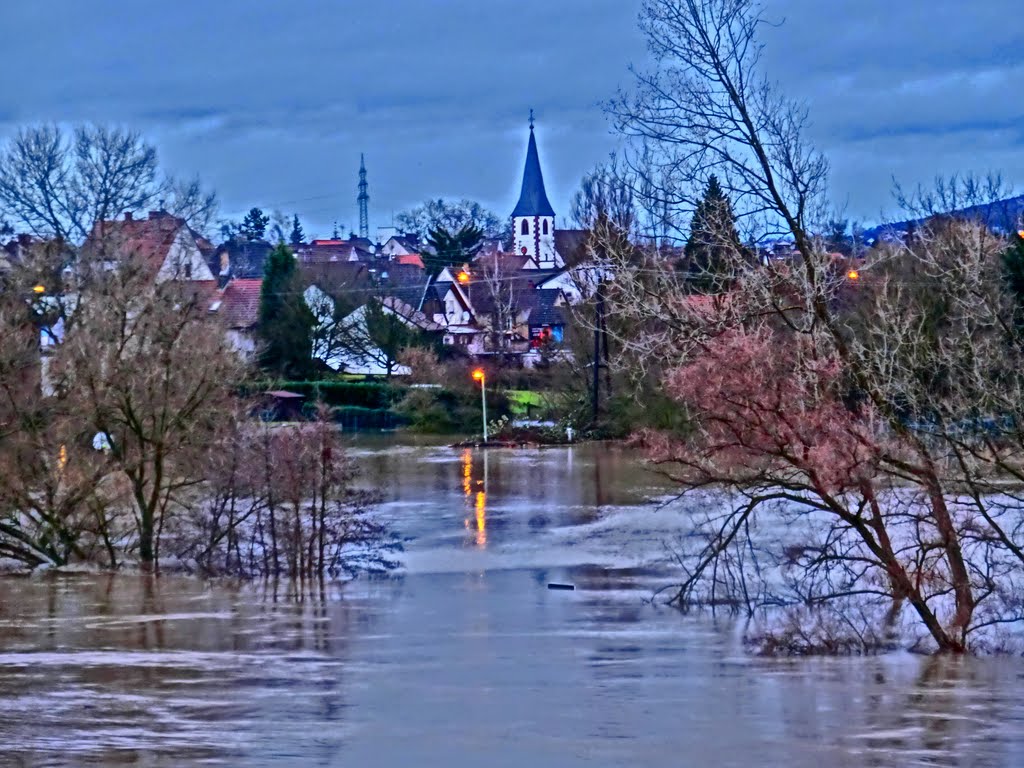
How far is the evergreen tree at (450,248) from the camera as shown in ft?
296

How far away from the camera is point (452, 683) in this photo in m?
12.5

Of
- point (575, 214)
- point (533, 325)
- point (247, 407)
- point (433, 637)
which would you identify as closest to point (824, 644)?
point (433, 637)

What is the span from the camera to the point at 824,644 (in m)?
15.1

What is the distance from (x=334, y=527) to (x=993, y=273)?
994cm

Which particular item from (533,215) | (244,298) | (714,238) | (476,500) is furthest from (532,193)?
(714,238)

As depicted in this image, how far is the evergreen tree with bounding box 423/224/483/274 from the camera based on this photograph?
9025cm

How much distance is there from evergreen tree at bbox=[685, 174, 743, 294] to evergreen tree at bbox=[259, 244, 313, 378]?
154 ft

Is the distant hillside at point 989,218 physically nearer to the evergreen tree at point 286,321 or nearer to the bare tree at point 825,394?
the bare tree at point 825,394

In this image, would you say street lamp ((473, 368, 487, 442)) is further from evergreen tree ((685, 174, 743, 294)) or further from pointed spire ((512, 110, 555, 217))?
pointed spire ((512, 110, 555, 217))

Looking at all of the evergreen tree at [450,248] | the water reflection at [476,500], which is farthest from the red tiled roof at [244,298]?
the water reflection at [476,500]

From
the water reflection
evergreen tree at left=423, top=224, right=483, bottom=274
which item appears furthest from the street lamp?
evergreen tree at left=423, top=224, right=483, bottom=274

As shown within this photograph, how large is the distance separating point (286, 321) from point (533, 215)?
63.8 m

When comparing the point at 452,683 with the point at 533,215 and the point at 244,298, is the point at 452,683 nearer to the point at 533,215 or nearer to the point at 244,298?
the point at 244,298

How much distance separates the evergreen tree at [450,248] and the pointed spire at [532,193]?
91.5ft
